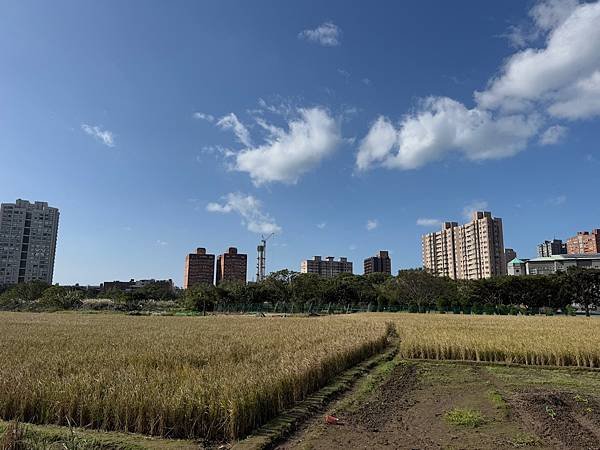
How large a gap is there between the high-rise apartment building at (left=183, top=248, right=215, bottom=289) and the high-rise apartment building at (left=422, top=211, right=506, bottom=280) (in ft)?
→ 319

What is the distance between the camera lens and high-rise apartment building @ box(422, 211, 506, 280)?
15000cm

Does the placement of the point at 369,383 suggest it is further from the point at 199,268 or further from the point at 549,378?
the point at 199,268

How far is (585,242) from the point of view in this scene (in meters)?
181

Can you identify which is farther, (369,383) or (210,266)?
(210,266)

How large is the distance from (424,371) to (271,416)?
27.8 feet

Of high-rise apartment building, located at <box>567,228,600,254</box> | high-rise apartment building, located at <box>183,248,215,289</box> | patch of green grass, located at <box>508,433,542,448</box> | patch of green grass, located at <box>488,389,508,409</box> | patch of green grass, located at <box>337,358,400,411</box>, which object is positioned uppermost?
high-rise apartment building, located at <box>567,228,600,254</box>

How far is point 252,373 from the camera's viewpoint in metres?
10.3

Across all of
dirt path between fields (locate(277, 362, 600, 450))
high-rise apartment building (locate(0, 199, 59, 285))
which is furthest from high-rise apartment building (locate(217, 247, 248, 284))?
dirt path between fields (locate(277, 362, 600, 450))

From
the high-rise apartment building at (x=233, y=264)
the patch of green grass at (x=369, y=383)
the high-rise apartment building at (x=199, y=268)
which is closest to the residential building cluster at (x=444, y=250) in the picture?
the high-rise apartment building at (x=233, y=264)

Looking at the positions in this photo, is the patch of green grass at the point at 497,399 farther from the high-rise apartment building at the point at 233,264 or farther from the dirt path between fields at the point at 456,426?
the high-rise apartment building at the point at 233,264

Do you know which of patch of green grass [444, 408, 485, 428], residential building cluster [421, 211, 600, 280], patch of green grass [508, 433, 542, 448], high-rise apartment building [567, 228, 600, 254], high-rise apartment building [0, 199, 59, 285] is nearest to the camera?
Answer: patch of green grass [508, 433, 542, 448]

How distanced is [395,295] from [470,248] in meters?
90.2

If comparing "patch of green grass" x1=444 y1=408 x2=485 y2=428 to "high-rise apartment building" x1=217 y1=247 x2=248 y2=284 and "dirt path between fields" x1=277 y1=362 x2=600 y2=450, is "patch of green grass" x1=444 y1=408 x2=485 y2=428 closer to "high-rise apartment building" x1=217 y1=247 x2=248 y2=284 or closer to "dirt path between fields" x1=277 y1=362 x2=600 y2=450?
"dirt path between fields" x1=277 y1=362 x2=600 y2=450

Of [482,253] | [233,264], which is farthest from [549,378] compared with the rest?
[233,264]
